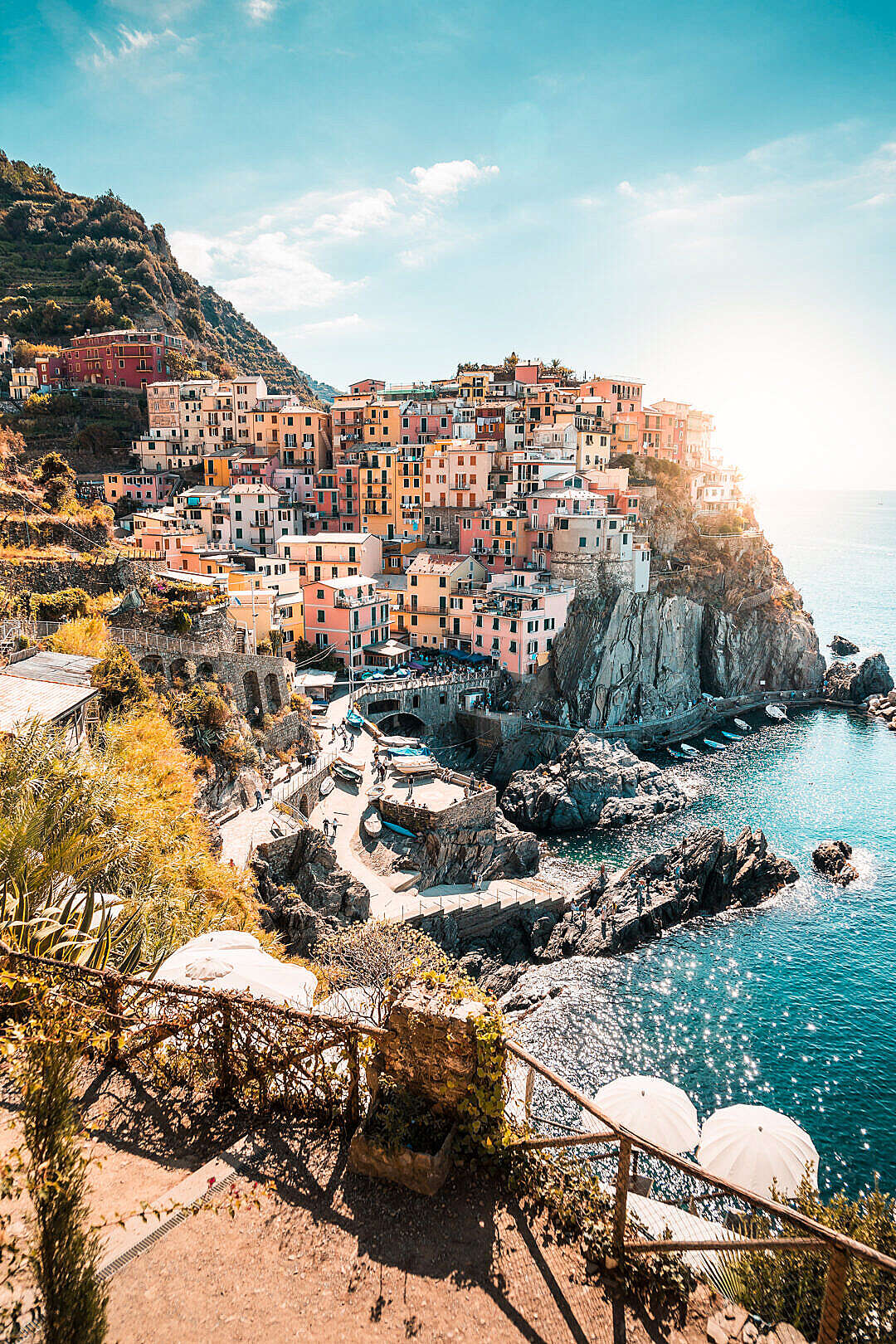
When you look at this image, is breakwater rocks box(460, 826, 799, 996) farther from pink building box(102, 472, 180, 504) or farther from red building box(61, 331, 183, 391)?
red building box(61, 331, 183, 391)

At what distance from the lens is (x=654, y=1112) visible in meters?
15.5

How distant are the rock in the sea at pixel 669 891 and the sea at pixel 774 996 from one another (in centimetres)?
73

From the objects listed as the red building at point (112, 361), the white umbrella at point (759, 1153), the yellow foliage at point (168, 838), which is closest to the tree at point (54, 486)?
the yellow foliage at point (168, 838)

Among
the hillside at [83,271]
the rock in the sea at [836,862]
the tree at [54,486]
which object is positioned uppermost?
the hillside at [83,271]

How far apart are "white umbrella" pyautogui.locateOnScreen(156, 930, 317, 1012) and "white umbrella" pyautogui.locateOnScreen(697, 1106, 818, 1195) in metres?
8.57

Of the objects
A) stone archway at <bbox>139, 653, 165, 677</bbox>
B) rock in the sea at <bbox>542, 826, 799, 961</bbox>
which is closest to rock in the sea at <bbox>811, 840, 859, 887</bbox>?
rock in the sea at <bbox>542, 826, 799, 961</bbox>

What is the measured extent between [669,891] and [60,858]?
91.2 ft

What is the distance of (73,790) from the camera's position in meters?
11.9

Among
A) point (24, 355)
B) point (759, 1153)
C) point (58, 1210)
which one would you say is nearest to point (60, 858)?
point (58, 1210)

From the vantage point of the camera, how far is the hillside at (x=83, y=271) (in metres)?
85.9

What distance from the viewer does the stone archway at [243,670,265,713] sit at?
33.4 meters

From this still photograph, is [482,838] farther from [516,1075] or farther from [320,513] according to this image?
[320,513]

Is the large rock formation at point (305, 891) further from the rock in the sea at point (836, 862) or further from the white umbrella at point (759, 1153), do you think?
the rock in the sea at point (836, 862)

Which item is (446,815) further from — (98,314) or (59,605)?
(98,314)
